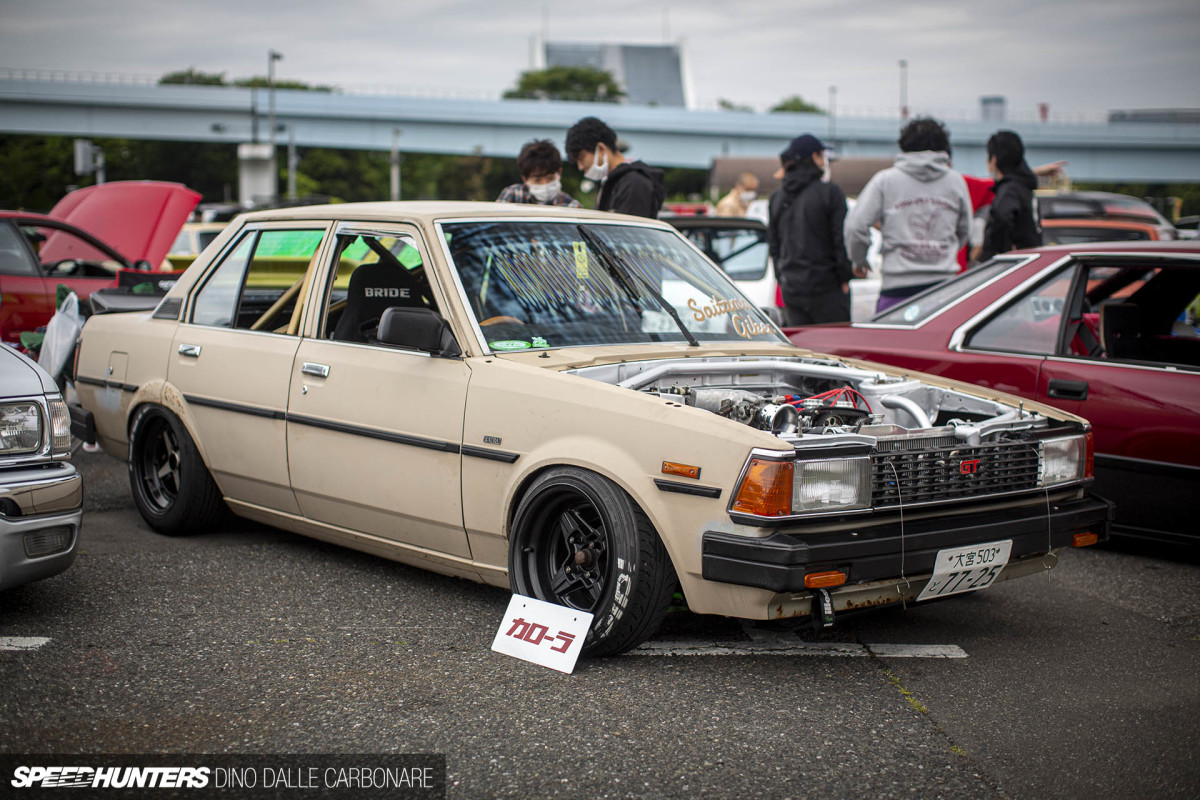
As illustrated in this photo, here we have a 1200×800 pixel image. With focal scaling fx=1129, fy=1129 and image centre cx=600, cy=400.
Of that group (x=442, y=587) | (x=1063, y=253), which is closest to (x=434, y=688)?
(x=442, y=587)

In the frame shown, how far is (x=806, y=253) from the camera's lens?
7.50 meters

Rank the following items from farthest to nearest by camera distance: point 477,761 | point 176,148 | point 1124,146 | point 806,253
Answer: point 176,148 → point 1124,146 → point 806,253 → point 477,761

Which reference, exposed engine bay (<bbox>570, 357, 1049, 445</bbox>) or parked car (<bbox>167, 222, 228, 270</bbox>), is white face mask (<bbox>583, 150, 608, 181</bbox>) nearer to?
exposed engine bay (<bbox>570, 357, 1049, 445</bbox>)

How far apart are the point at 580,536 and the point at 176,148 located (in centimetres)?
9098

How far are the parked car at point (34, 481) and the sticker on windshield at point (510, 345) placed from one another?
5.07ft

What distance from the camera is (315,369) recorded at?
179 inches

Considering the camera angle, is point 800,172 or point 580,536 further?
point 800,172

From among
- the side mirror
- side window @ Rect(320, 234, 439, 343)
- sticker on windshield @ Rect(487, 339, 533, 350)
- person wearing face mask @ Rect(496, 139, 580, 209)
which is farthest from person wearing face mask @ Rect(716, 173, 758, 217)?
the side mirror

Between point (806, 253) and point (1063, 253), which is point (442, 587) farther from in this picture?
point (806, 253)

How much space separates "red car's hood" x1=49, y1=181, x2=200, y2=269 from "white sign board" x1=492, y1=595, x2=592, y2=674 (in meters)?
7.34

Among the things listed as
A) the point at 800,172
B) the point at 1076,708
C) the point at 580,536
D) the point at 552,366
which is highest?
the point at 800,172

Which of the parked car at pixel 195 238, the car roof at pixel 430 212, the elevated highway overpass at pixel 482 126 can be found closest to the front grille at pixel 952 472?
the car roof at pixel 430 212

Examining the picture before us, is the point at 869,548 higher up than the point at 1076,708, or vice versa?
the point at 869,548

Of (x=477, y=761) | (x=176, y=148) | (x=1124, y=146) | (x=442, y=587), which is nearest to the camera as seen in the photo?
(x=477, y=761)
